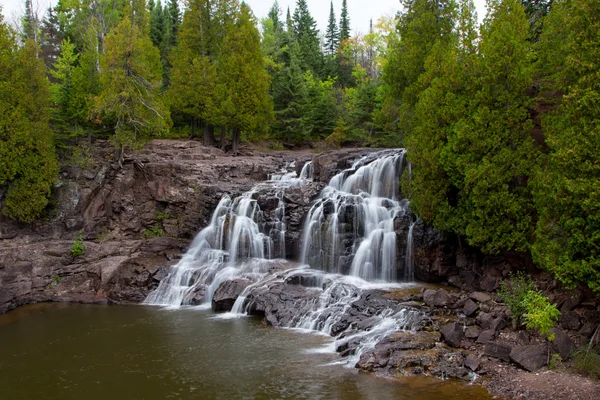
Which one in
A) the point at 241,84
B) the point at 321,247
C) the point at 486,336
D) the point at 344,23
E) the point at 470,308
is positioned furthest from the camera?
the point at 344,23

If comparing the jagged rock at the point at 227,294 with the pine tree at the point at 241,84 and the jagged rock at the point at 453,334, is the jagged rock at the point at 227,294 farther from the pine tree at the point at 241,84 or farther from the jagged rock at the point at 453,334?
the pine tree at the point at 241,84

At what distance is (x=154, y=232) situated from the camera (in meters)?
21.8

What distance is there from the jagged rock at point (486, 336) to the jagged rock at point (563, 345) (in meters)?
1.41

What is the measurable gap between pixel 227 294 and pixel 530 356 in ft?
32.7

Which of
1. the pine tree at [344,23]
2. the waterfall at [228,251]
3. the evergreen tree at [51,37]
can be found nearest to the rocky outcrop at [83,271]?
the waterfall at [228,251]

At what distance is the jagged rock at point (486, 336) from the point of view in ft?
36.1

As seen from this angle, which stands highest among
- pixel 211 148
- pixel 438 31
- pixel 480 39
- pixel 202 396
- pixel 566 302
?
pixel 438 31

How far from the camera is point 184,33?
29.8 meters

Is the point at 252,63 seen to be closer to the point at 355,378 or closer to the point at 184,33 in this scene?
the point at 184,33

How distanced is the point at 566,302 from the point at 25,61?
23.3 meters

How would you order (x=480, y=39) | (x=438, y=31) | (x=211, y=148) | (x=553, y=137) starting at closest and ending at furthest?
(x=553, y=137) < (x=480, y=39) < (x=438, y=31) < (x=211, y=148)

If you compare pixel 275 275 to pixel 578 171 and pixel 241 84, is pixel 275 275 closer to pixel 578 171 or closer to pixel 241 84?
pixel 578 171

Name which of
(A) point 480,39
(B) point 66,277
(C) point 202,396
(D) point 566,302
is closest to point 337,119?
(A) point 480,39

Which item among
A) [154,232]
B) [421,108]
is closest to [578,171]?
[421,108]
